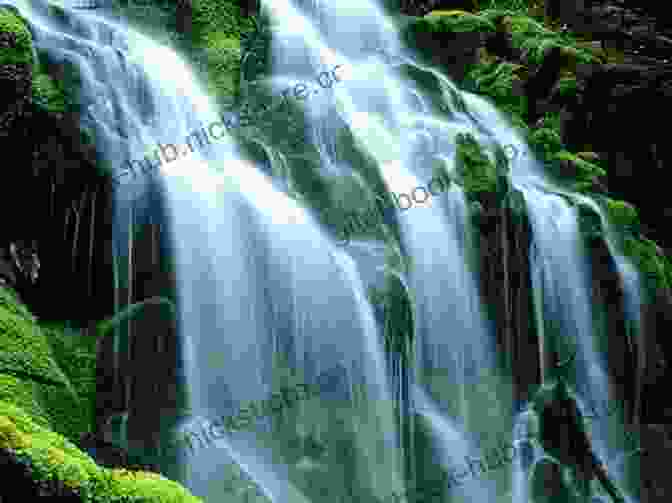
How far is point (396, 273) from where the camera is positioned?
25.9ft

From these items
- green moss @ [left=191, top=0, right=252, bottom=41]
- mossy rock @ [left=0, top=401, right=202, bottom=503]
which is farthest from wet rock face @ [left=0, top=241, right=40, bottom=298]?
green moss @ [left=191, top=0, right=252, bottom=41]

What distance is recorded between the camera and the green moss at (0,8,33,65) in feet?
23.6

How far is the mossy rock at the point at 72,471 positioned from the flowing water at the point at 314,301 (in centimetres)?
213

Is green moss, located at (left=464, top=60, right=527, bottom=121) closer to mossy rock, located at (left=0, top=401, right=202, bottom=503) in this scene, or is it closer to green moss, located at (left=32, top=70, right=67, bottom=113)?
green moss, located at (left=32, top=70, right=67, bottom=113)

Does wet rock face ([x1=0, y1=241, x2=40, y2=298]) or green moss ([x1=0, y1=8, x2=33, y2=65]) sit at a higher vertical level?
green moss ([x1=0, y1=8, x2=33, y2=65])

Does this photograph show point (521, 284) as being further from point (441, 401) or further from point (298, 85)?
point (298, 85)

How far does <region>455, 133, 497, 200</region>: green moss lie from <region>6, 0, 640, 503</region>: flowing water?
156mm

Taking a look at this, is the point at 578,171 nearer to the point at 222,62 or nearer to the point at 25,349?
the point at 222,62

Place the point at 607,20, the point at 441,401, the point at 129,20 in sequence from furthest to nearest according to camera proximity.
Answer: the point at 607,20, the point at 129,20, the point at 441,401

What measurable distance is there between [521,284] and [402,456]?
8.79 feet

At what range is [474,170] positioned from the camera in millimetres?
9438

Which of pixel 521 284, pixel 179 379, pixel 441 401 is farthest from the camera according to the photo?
pixel 521 284

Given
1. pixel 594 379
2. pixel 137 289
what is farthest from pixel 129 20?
pixel 594 379

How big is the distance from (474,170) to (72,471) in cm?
634
